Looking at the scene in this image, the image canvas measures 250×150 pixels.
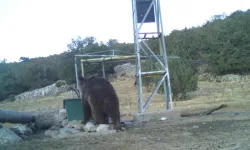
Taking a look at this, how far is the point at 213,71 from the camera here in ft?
115

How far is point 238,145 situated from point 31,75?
153 ft

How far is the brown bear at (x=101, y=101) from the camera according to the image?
9.31 m

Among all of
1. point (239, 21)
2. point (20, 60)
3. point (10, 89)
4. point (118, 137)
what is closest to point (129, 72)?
point (239, 21)

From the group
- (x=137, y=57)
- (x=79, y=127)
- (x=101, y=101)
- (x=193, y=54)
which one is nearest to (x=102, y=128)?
(x=101, y=101)

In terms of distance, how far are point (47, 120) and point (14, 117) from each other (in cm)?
114

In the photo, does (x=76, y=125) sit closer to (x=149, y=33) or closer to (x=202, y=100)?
(x=149, y=33)

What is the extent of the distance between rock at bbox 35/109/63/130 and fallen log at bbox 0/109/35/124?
28 centimetres

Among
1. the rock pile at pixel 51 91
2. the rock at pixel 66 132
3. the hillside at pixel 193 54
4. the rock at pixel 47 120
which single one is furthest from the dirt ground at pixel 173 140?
the rock pile at pixel 51 91

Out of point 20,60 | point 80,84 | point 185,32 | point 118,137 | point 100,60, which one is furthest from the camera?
point 20,60

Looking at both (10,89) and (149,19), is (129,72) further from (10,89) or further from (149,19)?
(149,19)

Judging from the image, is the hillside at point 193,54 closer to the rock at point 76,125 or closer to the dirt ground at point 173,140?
the rock at point 76,125

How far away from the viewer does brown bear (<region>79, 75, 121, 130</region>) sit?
367 inches

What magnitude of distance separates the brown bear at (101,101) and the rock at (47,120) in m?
1.84

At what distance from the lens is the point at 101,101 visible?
943cm
